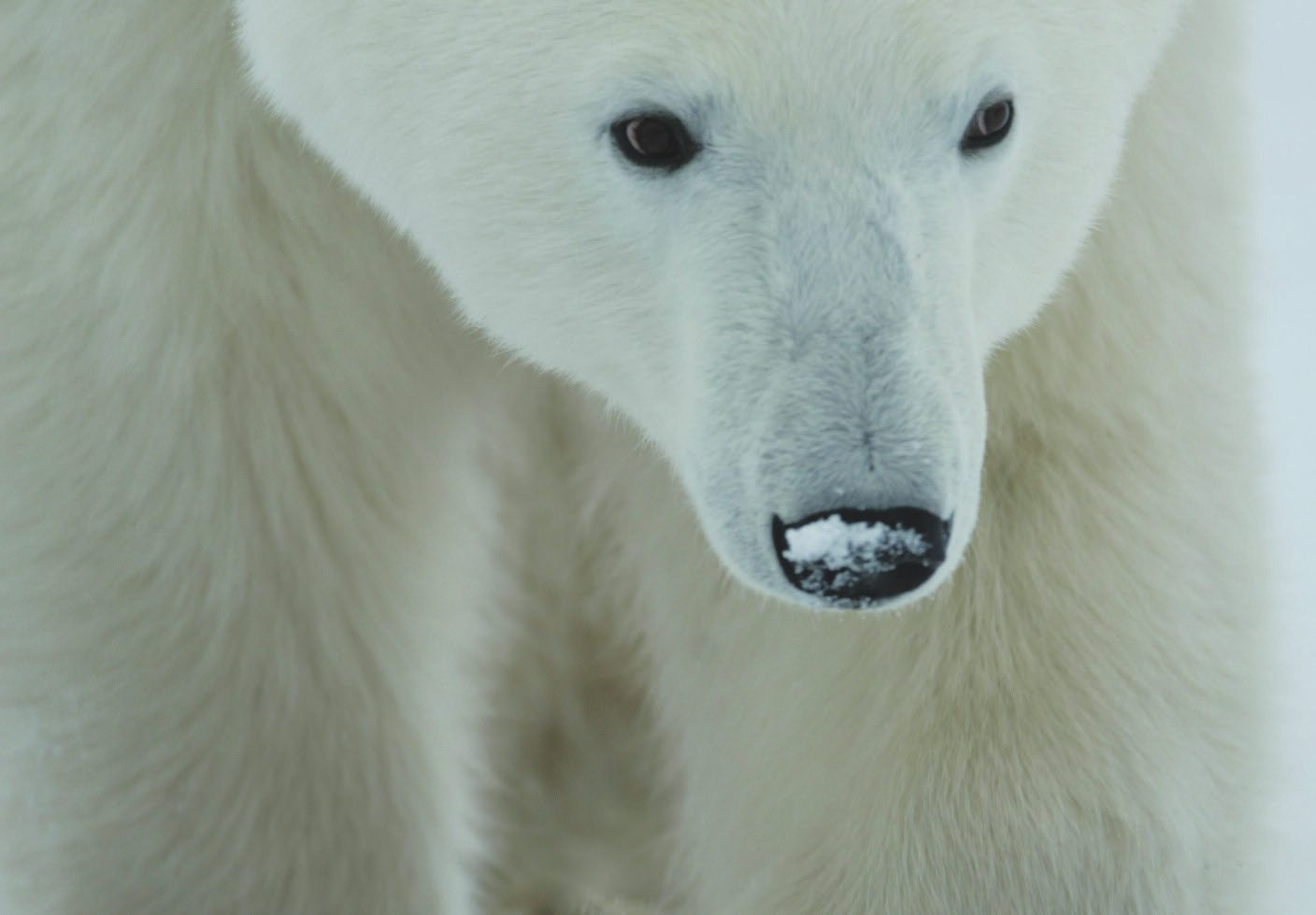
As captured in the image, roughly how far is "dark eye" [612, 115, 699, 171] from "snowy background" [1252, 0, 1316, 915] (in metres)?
0.90

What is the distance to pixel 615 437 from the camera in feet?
8.39

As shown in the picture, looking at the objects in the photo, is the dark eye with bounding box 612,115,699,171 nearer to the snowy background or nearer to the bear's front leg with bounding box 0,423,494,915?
the bear's front leg with bounding box 0,423,494,915

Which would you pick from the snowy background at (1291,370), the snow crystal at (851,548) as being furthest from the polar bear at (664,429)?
the snowy background at (1291,370)

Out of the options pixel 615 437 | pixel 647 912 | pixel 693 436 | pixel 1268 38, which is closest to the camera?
pixel 693 436

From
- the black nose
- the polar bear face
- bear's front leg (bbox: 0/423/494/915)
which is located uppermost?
the polar bear face

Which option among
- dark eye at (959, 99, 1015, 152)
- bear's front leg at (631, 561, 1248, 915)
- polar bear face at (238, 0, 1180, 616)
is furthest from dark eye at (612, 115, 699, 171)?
bear's front leg at (631, 561, 1248, 915)

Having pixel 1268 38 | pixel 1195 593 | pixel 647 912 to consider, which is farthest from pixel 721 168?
pixel 1268 38

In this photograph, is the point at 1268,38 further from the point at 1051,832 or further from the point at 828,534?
the point at 828,534

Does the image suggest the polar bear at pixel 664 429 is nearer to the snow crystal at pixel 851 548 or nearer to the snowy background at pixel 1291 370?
the snow crystal at pixel 851 548

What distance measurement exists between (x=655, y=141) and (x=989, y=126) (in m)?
0.26

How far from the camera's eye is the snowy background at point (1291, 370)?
2.45m

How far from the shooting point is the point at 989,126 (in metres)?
1.73

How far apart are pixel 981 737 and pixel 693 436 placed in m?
0.59

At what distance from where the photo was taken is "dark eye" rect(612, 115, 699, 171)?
167 centimetres
